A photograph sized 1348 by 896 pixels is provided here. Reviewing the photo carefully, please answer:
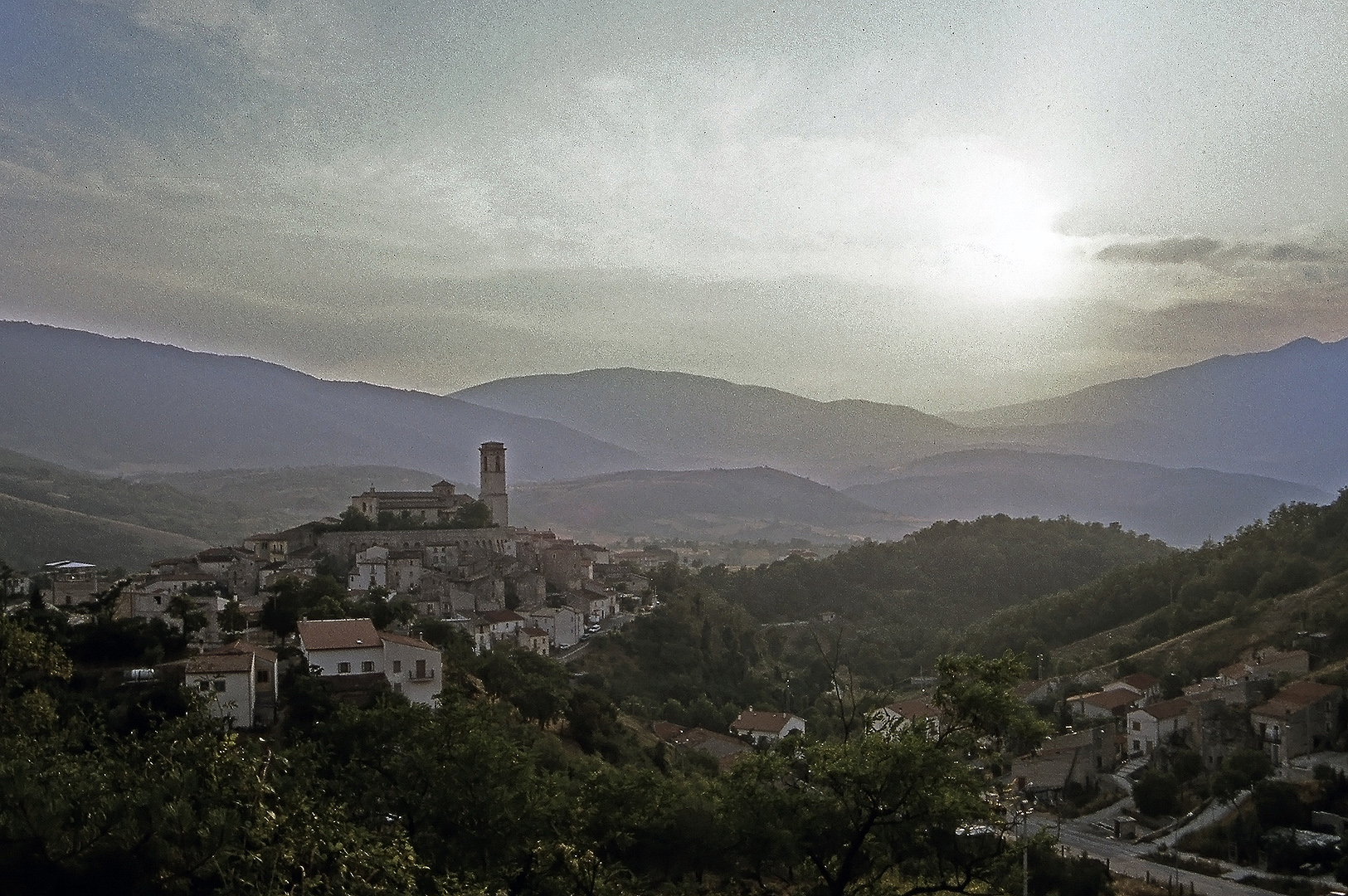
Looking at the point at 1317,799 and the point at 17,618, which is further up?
the point at 17,618

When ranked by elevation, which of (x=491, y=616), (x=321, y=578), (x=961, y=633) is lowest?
(x=961, y=633)

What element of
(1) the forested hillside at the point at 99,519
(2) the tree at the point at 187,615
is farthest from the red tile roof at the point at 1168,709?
(1) the forested hillside at the point at 99,519

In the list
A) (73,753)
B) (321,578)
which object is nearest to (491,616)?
(321,578)

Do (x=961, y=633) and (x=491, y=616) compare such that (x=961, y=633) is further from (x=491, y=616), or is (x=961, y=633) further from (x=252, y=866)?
(x=252, y=866)

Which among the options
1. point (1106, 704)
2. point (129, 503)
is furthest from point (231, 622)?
point (129, 503)

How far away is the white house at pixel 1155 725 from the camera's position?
32781 mm

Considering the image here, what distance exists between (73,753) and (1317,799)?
26.4m

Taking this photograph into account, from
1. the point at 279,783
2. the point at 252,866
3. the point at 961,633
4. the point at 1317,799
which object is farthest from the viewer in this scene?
the point at 961,633

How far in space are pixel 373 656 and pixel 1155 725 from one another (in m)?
24.5

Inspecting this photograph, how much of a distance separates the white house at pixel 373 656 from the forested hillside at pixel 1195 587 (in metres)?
35.9

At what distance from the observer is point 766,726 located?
3628cm

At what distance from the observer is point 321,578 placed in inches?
1284

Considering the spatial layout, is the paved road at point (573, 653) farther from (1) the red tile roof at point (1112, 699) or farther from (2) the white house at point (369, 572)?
(1) the red tile roof at point (1112, 699)

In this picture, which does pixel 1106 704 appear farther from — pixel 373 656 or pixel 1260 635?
pixel 373 656
